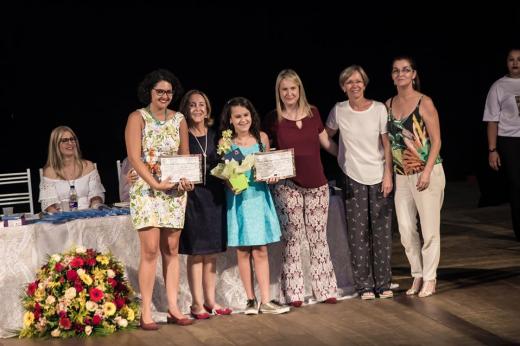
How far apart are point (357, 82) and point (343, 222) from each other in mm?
920

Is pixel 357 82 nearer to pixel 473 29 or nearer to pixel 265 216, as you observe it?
pixel 265 216

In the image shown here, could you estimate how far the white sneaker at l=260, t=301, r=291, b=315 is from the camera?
6750mm

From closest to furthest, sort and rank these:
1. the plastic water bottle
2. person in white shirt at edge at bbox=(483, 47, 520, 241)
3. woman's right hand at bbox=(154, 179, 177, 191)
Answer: woman's right hand at bbox=(154, 179, 177, 191) → the plastic water bottle → person in white shirt at edge at bbox=(483, 47, 520, 241)

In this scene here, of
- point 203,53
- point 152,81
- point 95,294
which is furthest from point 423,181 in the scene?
point 203,53

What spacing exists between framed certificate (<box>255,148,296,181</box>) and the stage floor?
852 mm

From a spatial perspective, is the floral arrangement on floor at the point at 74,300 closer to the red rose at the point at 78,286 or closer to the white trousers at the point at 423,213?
the red rose at the point at 78,286

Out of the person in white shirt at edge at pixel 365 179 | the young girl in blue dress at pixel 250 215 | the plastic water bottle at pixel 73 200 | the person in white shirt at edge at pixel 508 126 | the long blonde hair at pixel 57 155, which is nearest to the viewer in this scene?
the young girl in blue dress at pixel 250 215

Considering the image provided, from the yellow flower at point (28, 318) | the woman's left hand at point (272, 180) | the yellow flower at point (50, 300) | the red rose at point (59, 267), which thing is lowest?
the yellow flower at point (28, 318)

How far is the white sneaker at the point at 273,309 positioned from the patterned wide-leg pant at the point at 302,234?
0.18 m

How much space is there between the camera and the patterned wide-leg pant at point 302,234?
22.6 ft

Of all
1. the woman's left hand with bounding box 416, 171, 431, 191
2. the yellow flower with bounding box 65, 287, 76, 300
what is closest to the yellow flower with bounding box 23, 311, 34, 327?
the yellow flower with bounding box 65, 287, 76, 300

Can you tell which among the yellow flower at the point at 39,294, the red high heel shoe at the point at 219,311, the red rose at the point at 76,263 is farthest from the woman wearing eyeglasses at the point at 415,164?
the yellow flower at the point at 39,294

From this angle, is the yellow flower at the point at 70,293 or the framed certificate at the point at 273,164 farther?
the framed certificate at the point at 273,164

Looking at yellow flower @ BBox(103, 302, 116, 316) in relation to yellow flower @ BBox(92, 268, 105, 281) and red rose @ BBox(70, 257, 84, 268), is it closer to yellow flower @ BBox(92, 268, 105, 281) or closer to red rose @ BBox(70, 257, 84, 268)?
yellow flower @ BBox(92, 268, 105, 281)
